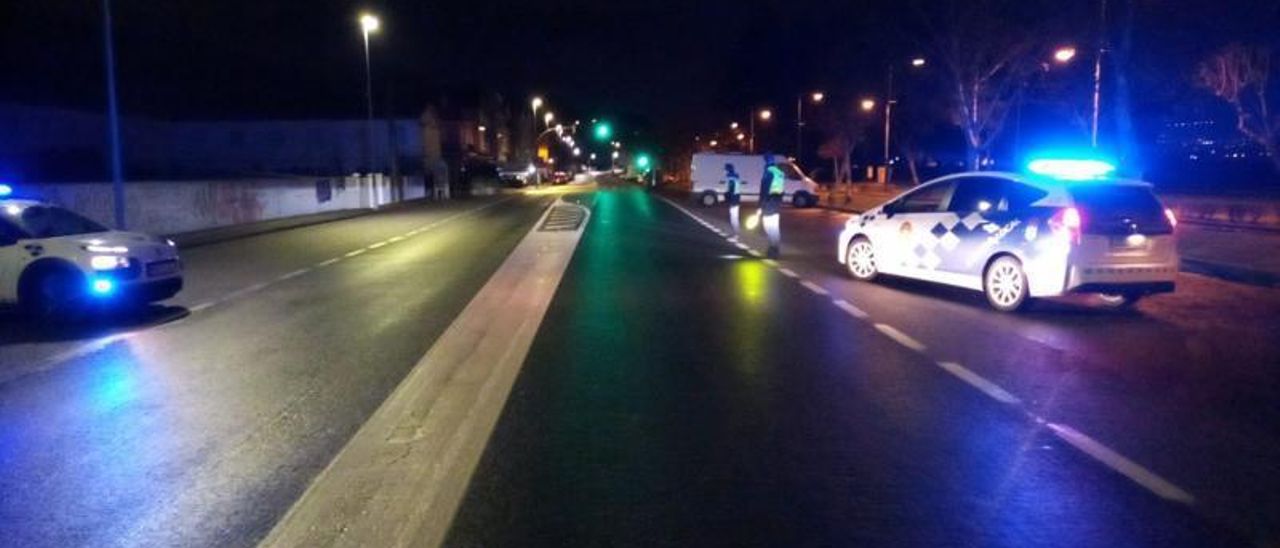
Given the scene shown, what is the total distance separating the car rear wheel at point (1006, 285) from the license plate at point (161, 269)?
31.0 ft

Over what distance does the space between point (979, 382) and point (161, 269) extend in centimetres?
914

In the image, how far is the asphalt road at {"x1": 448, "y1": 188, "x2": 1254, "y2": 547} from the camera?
5211 millimetres

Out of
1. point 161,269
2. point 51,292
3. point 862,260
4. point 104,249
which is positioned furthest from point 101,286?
point 862,260

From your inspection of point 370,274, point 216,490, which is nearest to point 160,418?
point 216,490

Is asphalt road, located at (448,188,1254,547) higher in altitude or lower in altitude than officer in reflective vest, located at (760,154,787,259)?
lower

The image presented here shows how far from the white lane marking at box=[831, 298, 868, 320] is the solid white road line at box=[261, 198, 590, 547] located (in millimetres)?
3484

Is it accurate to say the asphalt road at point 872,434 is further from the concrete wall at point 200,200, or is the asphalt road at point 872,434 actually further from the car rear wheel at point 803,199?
the car rear wheel at point 803,199

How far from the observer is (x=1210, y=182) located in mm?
61531

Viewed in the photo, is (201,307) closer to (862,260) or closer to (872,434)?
(862,260)

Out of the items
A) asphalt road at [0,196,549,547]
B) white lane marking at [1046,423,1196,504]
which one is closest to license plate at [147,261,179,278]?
asphalt road at [0,196,549,547]

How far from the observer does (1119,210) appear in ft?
39.8

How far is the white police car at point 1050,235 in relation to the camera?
470 inches

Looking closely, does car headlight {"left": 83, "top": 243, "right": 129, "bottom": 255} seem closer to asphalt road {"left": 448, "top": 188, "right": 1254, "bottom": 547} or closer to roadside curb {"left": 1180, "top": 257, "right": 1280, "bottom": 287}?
asphalt road {"left": 448, "top": 188, "right": 1254, "bottom": 547}

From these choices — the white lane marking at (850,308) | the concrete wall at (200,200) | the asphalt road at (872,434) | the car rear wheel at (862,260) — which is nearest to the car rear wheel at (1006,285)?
the asphalt road at (872,434)
